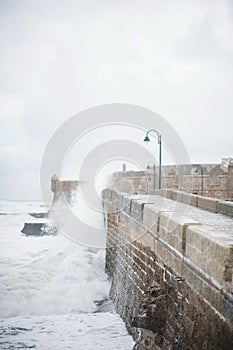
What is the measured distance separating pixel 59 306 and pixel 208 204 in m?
4.41

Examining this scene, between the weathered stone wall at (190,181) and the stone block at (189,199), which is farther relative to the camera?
the weathered stone wall at (190,181)

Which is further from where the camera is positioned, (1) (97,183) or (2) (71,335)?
(1) (97,183)

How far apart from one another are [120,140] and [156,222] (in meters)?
15.6

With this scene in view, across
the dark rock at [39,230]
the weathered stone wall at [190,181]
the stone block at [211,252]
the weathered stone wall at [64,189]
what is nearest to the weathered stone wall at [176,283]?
the stone block at [211,252]

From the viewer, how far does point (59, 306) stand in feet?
32.4

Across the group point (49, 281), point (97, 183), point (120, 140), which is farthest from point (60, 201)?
point (49, 281)

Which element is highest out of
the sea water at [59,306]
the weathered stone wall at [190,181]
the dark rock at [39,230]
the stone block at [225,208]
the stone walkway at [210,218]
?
the weathered stone wall at [190,181]

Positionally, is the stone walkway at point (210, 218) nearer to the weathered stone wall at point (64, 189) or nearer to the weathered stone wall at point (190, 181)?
the weathered stone wall at point (190, 181)

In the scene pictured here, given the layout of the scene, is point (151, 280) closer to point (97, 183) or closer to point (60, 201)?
point (97, 183)

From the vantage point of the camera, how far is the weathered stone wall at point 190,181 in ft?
58.7

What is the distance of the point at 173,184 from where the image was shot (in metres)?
19.4

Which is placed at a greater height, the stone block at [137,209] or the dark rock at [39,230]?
the stone block at [137,209]

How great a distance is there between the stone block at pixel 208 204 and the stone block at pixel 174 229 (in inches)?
132

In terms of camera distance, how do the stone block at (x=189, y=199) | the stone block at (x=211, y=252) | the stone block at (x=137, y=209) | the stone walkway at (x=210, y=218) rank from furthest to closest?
the stone block at (x=189, y=199), the stone block at (x=137, y=209), the stone walkway at (x=210, y=218), the stone block at (x=211, y=252)
